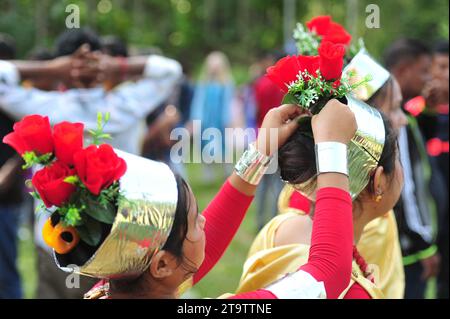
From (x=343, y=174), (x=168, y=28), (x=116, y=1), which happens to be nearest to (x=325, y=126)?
(x=343, y=174)

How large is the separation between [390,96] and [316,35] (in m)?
0.38

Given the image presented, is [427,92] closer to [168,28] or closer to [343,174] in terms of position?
[343,174]

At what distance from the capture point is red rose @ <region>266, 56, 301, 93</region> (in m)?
1.84

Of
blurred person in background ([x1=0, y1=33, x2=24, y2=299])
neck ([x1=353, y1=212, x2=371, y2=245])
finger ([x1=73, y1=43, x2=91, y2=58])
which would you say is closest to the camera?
neck ([x1=353, y1=212, x2=371, y2=245])

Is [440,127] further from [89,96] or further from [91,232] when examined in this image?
[91,232]

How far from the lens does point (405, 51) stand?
181 inches

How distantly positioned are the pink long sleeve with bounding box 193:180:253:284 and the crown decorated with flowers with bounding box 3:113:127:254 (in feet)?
1.98

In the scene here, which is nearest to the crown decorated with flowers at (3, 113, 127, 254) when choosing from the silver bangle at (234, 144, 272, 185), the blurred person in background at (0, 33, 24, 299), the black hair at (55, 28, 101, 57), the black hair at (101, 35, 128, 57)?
the silver bangle at (234, 144, 272, 185)

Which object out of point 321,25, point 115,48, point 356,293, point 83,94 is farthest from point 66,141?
point 115,48

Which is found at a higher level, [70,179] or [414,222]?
[70,179]

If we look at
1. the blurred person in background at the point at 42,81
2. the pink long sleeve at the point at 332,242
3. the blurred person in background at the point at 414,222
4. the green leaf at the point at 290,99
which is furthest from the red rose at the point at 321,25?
the blurred person in background at the point at 42,81

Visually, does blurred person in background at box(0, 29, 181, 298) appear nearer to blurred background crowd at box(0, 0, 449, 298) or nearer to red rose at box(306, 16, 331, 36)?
blurred background crowd at box(0, 0, 449, 298)

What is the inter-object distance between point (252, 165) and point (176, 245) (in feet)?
1.35

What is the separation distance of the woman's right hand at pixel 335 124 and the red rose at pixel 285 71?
0.14m
